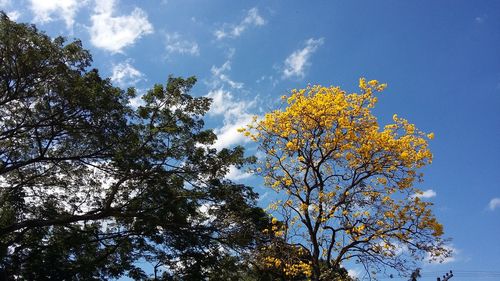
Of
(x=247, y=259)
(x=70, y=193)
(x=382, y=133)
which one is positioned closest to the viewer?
(x=382, y=133)

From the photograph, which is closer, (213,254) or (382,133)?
(382,133)

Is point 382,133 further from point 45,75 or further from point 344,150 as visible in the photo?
point 45,75

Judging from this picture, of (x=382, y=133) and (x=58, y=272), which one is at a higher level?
(x=382, y=133)

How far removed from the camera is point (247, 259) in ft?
36.4

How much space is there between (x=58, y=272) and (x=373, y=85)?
951cm

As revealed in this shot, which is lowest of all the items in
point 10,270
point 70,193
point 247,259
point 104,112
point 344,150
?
point 10,270

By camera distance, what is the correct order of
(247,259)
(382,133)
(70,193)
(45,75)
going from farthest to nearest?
1. (70,193)
2. (247,259)
3. (382,133)
4. (45,75)

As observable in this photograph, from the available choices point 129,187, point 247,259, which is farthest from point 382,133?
point 129,187

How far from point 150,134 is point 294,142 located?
366cm

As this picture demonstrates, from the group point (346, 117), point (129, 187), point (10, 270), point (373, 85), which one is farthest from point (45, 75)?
point (373, 85)

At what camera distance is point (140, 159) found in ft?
34.4

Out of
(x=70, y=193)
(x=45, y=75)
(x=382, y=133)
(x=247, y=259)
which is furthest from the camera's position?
(x=70, y=193)

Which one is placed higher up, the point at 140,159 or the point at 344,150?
the point at 344,150

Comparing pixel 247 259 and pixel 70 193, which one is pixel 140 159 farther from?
pixel 247 259
